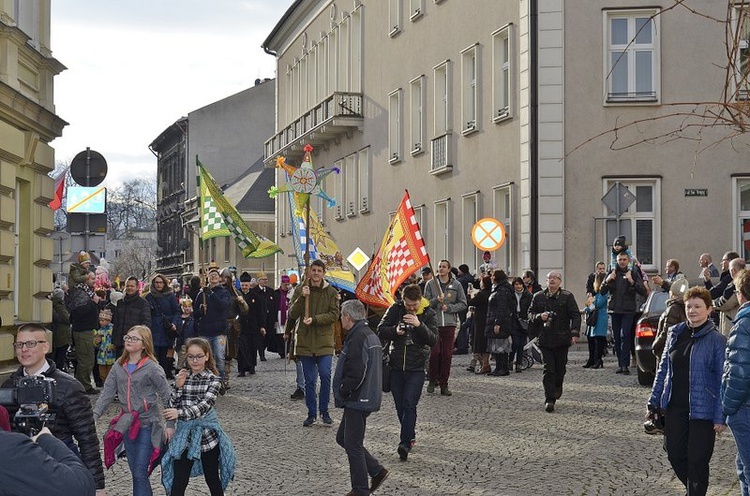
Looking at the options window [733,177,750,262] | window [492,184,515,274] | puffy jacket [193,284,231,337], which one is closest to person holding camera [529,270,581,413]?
puffy jacket [193,284,231,337]

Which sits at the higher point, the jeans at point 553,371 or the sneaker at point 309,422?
the jeans at point 553,371

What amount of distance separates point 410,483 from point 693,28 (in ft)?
63.5

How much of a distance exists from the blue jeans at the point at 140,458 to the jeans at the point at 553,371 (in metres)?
7.85

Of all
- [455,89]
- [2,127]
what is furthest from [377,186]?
[2,127]

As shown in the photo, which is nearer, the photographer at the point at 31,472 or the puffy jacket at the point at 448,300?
the photographer at the point at 31,472

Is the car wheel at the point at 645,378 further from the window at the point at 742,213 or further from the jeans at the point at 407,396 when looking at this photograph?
the window at the point at 742,213

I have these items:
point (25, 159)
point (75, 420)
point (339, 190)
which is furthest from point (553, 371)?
point (339, 190)

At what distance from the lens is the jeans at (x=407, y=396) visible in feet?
42.2

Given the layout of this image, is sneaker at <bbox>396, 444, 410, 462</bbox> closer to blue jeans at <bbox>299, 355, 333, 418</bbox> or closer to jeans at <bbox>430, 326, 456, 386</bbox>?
blue jeans at <bbox>299, 355, 333, 418</bbox>

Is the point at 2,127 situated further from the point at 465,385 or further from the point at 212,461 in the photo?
the point at 212,461

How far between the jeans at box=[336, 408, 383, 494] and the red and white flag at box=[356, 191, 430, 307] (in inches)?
277

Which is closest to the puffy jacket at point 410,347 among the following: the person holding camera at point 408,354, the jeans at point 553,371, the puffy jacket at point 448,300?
the person holding camera at point 408,354

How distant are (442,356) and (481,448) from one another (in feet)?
18.3

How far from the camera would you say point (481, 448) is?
13570 mm
